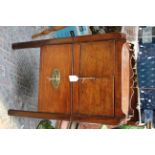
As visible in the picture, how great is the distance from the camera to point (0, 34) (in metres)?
2.36

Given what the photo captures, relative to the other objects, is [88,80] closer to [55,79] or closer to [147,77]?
[55,79]

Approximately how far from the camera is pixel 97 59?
6.60ft

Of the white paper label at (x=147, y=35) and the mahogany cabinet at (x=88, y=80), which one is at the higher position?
the white paper label at (x=147, y=35)

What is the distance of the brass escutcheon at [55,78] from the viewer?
2.17 metres

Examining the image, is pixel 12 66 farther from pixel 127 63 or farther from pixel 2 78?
pixel 127 63

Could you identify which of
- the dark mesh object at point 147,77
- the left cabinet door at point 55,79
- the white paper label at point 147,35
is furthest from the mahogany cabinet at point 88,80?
the white paper label at point 147,35

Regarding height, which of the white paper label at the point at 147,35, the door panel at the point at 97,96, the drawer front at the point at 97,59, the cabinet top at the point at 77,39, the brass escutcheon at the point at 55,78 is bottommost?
the door panel at the point at 97,96

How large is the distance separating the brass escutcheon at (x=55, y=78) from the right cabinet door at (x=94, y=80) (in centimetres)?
15

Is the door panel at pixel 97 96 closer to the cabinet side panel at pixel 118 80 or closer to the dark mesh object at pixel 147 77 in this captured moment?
the cabinet side panel at pixel 118 80

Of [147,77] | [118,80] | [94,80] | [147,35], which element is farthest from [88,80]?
[147,35]

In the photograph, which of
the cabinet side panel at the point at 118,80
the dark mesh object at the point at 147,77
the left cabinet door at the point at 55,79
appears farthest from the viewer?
the dark mesh object at the point at 147,77

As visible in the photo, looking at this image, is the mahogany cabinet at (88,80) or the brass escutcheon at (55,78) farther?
the brass escutcheon at (55,78)

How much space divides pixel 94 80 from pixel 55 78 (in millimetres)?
311
